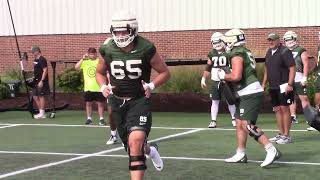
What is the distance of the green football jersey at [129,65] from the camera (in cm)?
727

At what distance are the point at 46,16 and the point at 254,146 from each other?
19.0m

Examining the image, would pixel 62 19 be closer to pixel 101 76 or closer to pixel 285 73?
pixel 285 73

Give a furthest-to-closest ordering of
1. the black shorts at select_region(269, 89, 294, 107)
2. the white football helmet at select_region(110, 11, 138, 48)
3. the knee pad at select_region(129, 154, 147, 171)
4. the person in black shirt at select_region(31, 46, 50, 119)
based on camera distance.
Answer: the person in black shirt at select_region(31, 46, 50, 119) < the black shorts at select_region(269, 89, 294, 107) < the white football helmet at select_region(110, 11, 138, 48) < the knee pad at select_region(129, 154, 147, 171)

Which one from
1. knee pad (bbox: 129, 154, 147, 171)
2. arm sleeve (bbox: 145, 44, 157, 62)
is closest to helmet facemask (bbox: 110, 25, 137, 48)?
arm sleeve (bbox: 145, 44, 157, 62)

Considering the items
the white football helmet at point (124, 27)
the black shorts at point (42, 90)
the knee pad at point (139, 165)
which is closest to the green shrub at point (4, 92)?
the black shorts at point (42, 90)

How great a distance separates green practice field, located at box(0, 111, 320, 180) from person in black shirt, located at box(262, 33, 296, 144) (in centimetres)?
38

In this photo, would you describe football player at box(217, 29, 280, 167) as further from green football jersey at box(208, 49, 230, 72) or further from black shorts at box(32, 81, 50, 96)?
black shorts at box(32, 81, 50, 96)

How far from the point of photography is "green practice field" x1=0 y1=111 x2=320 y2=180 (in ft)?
28.8

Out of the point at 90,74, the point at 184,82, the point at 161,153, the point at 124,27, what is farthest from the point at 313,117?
the point at 184,82

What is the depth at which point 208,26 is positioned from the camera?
26062 millimetres

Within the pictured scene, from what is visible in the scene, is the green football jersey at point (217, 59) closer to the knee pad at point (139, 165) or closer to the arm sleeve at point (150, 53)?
the arm sleeve at point (150, 53)

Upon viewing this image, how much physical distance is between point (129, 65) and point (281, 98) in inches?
204

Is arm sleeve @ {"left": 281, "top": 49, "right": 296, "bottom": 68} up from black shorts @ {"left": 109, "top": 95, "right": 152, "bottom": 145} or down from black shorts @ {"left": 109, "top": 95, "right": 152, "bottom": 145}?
up

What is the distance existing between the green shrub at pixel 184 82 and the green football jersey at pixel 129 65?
13053 mm
